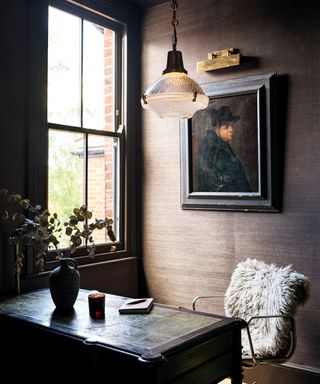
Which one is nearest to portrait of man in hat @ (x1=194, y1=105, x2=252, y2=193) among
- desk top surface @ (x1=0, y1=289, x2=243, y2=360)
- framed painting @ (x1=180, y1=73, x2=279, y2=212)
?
framed painting @ (x1=180, y1=73, x2=279, y2=212)

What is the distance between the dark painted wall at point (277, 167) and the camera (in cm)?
298

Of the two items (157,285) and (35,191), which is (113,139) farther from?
(157,285)

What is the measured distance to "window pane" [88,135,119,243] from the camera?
354cm

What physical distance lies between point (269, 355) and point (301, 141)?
1.37 meters

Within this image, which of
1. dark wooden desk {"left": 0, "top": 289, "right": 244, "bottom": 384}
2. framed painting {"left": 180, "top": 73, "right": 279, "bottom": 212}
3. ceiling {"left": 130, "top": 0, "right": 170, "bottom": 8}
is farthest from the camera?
ceiling {"left": 130, "top": 0, "right": 170, "bottom": 8}

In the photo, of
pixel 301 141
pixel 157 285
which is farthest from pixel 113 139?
pixel 301 141

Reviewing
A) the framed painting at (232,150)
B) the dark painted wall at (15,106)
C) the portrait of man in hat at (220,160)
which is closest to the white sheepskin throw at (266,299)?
the framed painting at (232,150)

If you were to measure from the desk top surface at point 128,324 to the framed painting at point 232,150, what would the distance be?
113 centimetres

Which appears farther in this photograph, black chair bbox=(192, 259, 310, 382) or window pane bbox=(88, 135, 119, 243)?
window pane bbox=(88, 135, 119, 243)

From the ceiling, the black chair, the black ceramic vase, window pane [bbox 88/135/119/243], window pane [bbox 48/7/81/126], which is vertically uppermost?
the ceiling

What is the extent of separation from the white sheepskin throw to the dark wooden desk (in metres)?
0.48

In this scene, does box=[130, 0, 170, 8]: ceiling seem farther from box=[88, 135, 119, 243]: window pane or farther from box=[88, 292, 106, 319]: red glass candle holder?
box=[88, 292, 106, 319]: red glass candle holder

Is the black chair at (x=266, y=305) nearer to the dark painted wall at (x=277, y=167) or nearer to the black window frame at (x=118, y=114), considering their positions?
the dark painted wall at (x=277, y=167)

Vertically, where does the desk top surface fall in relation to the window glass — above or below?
below
